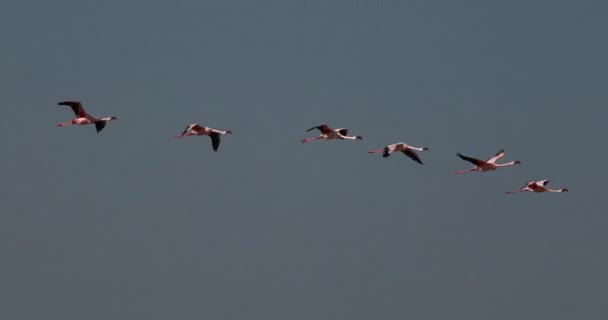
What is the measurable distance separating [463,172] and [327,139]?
5.19 m

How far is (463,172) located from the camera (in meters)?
44.5

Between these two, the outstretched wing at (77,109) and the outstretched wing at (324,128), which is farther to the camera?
the outstretched wing at (324,128)

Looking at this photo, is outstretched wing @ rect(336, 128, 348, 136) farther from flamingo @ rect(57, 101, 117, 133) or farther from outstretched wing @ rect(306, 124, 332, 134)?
flamingo @ rect(57, 101, 117, 133)

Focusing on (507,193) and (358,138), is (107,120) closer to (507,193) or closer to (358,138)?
(358,138)

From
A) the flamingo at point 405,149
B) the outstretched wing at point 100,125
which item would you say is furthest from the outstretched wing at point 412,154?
the outstretched wing at point 100,125

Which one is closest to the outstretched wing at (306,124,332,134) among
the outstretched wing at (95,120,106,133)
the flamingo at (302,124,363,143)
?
the flamingo at (302,124,363,143)

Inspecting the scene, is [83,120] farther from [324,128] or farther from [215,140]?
[324,128]

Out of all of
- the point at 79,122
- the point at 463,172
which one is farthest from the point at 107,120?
the point at 463,172

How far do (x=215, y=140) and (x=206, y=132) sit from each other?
725 mm

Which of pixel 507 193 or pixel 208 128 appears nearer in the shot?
pixel 507 193

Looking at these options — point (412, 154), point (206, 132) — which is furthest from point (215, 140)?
point (412, 154)

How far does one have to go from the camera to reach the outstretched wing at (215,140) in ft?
155

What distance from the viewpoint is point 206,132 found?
46969mm

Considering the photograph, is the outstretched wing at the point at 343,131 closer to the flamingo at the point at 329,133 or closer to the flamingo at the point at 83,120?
the flamingo at the point at 329,133
